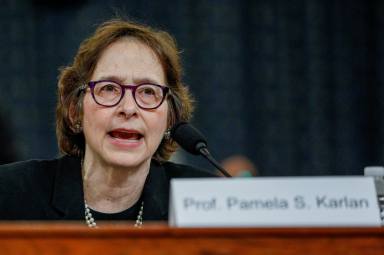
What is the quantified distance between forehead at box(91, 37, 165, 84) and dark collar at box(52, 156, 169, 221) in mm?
243

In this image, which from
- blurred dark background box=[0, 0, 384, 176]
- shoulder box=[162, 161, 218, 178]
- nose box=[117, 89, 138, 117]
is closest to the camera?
nose box=[117, 89, 138, 117]

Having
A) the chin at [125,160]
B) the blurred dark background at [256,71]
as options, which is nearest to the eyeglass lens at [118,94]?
the chin at [125,160]

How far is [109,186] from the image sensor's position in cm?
222

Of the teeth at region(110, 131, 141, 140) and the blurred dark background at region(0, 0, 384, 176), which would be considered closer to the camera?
the teeth at region(110, 131, 141, 140)

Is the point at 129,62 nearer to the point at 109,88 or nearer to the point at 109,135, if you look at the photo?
the point at 109,88

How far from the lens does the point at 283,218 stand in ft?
4.50

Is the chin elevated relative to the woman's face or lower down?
lower down

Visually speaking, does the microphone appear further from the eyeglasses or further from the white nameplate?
the white nameplate

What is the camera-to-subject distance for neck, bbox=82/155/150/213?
2221 millimetres

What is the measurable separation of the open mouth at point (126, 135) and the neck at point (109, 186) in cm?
8

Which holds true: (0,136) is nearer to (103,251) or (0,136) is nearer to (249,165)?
(249,165)

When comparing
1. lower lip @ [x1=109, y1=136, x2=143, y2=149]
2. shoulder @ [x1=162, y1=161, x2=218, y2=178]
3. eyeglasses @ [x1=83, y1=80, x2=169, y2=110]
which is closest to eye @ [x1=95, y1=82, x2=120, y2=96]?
eyeglasses @ [x1=83, y1=80, x2=169, y2=110]

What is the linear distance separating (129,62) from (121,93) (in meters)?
0.09

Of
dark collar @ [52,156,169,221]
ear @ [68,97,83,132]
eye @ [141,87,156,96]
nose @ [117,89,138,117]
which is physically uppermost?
eye @ [141,87,156,96]
